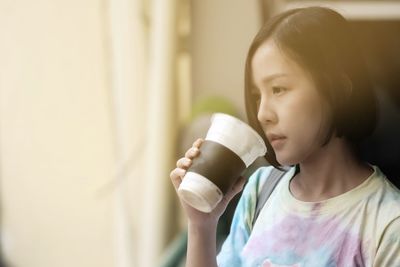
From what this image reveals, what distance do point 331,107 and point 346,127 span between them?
0.02m

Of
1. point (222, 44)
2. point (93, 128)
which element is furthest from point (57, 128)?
point (222, 44)

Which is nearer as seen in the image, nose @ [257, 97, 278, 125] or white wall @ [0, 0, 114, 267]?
nose @ [257, 97, 278, 125]

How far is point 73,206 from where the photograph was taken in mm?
826

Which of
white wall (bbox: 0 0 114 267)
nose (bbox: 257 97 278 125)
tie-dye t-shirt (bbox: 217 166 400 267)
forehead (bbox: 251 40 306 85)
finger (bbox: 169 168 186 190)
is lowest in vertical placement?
white wall (bbox: 0 0 114 267)

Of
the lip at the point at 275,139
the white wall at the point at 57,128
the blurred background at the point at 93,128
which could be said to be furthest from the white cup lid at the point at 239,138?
the white wall at the point at 57,128

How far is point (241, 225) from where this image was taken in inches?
15.7

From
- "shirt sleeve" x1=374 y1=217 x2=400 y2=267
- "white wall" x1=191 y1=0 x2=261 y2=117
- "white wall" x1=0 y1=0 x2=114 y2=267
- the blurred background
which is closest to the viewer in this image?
"shirt sleeve" x1=374 y1=217 x2=400 y2=267

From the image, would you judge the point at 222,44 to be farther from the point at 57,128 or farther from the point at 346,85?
the point at 57,128

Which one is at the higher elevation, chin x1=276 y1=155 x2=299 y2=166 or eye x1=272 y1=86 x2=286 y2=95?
eye x1=272 y1=86 x2=286 y2=95

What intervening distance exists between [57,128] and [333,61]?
562 millimetres

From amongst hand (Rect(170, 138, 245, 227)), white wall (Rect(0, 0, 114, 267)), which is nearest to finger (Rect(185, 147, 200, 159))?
hand (Rect(170, 138, 245, 227))

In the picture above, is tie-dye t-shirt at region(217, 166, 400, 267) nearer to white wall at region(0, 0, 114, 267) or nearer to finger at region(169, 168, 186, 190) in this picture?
finger at region(169, 168, 186, 190)

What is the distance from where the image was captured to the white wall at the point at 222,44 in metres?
0.45

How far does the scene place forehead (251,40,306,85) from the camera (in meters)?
0.35
